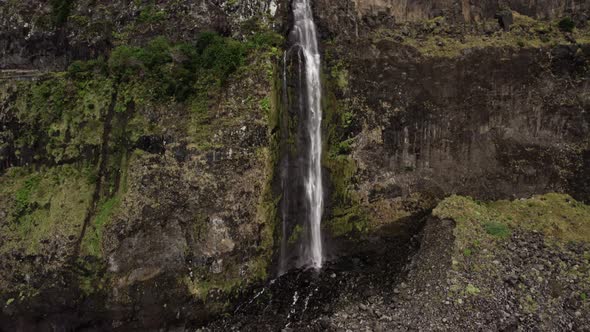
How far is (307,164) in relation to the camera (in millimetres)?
17812

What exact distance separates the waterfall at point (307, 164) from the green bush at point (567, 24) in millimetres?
11092

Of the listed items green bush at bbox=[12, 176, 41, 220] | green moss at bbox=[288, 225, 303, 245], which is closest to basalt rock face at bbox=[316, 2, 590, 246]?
green moss at bbox=[288, 225, 303, 245]

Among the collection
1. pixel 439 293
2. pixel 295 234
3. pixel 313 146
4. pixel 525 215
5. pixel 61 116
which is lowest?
pixel 439 293

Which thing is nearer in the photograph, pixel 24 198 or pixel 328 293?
pixel 24 198

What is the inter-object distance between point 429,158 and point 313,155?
5.10 meters

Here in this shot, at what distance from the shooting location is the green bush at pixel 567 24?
62.2 feet

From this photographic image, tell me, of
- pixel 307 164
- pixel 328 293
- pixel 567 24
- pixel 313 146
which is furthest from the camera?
pixel 567 24

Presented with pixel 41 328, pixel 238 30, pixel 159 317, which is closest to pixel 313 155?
pixel 238 30

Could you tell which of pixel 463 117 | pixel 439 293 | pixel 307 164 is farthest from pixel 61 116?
pixel 463 117

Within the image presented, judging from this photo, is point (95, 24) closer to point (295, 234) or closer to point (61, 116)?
point (61, 116)

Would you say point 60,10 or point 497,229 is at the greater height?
point 60,10

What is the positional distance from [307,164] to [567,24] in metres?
13.2

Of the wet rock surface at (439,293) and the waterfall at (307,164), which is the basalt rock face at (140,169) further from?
the wet rock surface at (439,293)

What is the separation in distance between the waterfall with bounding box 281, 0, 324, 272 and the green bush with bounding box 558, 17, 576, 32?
1109cm
